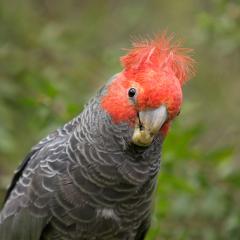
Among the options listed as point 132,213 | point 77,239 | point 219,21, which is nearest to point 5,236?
point 77,239

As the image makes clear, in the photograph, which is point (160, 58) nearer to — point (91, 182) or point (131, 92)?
point (131, 92)

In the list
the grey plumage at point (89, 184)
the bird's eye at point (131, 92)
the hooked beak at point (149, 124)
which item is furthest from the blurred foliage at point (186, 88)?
the bird's eye at point (131, 92)

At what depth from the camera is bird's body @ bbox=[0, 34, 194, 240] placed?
4.66 metres

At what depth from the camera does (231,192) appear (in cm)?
625

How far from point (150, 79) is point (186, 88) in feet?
13.3

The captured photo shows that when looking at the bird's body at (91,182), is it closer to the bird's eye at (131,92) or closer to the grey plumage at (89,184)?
the grey plumage at (89,184)

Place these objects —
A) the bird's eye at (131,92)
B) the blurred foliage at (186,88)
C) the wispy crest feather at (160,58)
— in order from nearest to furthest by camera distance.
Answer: the bird's eye at (131,92)
the wispy crest feather at (160,58)
the blurred foliage at (186,88)

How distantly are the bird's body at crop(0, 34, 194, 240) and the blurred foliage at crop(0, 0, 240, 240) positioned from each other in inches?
22.2

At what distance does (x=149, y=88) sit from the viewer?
4.31 meters

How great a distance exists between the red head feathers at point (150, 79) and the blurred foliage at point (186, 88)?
1.11 metres

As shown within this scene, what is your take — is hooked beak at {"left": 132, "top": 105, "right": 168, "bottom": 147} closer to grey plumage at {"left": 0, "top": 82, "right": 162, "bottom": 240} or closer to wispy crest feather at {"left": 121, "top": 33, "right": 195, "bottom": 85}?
grey plumage at {"left": 0, "top": 82, "right": 162, "bottom": 240}

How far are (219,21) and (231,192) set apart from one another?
5.05ft

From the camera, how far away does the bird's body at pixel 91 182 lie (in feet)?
15.3

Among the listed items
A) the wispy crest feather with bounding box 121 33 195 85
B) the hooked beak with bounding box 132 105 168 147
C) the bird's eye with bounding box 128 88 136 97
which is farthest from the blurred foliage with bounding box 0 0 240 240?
the bird's eye with bounding box 128 88 136 97
